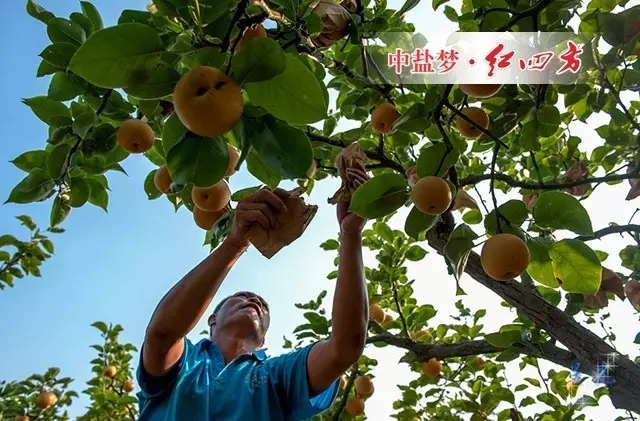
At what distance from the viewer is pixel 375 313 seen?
3180 millimetres

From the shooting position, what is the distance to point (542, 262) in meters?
1.49

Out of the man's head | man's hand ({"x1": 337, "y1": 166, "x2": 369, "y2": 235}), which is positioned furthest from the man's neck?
man's hand ({"x1": 337, "y1": 166, "x2": 369, "y2": 235})

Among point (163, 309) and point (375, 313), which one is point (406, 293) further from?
point (163, 309)

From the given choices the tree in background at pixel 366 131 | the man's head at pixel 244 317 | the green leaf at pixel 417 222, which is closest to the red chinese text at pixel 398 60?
the tree in background at pixel 366 131

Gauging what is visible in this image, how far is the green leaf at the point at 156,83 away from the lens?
1.04m

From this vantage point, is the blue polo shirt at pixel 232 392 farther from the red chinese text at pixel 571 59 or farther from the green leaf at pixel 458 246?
the red chinese text at pixel 571 59

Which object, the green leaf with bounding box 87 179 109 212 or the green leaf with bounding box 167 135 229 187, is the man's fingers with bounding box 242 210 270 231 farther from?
the green leaf with bounding box 87 179 109 212

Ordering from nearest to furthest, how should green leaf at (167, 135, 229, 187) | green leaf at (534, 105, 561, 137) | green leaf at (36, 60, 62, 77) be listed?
1. green leaf at (167, 135, 229, 187)
2. green leaf at (36, 60, 62, 77)
3. green leaf at (534, 105, 561, 137)

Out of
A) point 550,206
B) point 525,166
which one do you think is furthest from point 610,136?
point 550,206

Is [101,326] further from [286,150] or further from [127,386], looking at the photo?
[286,150]

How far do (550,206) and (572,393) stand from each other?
6.69 feet

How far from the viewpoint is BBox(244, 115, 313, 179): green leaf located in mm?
1100

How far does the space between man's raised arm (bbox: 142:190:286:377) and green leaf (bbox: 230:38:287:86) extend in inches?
22.6

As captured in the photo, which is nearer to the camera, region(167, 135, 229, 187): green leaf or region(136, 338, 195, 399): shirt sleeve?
region(167, 135, 229, 187): green leaf
